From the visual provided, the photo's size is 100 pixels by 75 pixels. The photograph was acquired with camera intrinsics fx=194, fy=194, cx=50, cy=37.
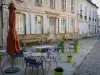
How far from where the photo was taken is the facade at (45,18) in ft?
59.5

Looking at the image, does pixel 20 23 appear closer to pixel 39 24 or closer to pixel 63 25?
pixel 39 24

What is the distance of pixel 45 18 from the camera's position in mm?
22109

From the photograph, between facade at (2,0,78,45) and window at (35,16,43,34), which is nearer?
facade at (2,0,78,45)

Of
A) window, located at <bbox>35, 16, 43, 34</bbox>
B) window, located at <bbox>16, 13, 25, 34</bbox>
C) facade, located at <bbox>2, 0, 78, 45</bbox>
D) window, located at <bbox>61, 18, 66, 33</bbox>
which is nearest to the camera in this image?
window, located at <bbox>16, 13, 25, 34</bbox>

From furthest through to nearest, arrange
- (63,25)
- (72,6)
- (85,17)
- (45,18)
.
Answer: (85,17) < (72,6) < (63,25) < (45,18)

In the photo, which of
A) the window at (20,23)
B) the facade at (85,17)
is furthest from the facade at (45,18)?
the facade at (85,17)

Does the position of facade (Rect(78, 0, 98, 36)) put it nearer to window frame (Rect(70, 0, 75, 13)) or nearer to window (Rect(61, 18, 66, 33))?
window frame (Rect(70, 0, 75, 13))

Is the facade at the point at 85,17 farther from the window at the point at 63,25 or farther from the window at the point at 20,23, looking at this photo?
the window at the point at 20,23

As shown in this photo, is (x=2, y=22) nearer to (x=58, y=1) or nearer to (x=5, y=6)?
(x=5, y=6)

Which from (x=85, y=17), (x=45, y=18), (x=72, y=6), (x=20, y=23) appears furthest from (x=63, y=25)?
(x=85, y=17)

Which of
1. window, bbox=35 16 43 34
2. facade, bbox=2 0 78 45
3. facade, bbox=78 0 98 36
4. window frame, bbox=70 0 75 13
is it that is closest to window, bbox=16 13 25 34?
facade, bbox=2 0 78 45

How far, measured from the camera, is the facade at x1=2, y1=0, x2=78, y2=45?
18.1 m

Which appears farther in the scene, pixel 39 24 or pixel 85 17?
pixel 85 17

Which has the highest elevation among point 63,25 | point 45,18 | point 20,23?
point 45,18
